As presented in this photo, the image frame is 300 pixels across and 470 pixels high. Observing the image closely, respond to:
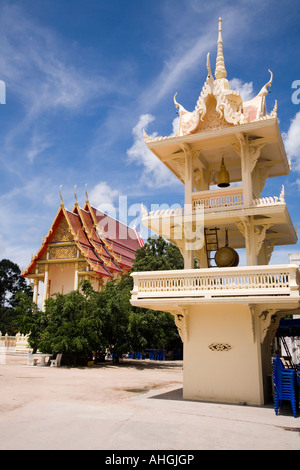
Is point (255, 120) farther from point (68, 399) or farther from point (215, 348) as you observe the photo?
point (68, 399)

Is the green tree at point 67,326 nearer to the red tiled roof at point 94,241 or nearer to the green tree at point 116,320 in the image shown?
the green tree at point 116,320

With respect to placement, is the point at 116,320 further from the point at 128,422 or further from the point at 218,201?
the point at 128,422

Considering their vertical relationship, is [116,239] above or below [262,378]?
above

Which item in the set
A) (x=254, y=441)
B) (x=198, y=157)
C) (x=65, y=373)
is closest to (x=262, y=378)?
(x=254, y=441)

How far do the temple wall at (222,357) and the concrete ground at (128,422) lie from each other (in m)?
0.47

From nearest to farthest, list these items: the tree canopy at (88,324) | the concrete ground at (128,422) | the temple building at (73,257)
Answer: the concrete ground at (128,422), the tree canopy at (88,324), the temple building at (73,257)

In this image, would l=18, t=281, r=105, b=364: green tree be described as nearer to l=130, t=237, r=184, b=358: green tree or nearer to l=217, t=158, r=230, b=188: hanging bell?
l=130, t=237, r=184, b=358: green tree

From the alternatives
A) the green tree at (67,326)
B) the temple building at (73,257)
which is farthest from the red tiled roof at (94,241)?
the green tree at (67,326)

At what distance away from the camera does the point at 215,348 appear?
10742 mm

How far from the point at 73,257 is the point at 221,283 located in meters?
20.7

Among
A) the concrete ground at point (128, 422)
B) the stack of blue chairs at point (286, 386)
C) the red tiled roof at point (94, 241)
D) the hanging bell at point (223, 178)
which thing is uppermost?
the red tiled roof at point (94, 241)

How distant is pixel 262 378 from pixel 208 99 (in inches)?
309

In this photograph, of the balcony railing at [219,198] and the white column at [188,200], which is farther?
the white column at [188,200]

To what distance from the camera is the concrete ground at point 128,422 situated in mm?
6059
